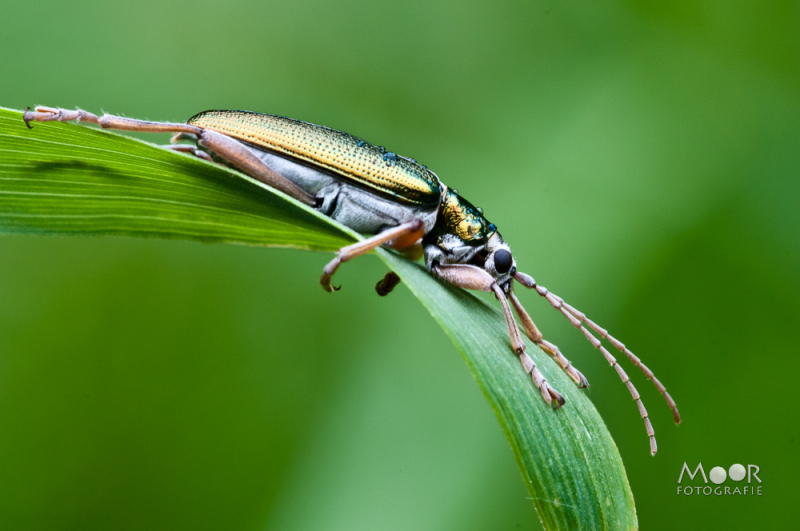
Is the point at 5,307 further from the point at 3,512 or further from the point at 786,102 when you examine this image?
the point at 786,102

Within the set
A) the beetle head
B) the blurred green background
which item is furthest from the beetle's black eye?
the blurred green background

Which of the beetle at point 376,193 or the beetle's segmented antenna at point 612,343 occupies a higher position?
the beetle at point 376,193

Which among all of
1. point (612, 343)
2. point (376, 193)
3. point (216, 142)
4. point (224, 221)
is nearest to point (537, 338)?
point (612, 343)

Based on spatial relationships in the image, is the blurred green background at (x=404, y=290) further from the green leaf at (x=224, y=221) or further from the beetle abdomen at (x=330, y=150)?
the green leaf at (x=224, y=221)

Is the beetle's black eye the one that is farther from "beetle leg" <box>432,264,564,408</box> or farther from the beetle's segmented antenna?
"beetle leg" <box>432,264,564,408</box>

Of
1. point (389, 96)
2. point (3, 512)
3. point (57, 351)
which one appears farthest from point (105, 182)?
point (389, 96)

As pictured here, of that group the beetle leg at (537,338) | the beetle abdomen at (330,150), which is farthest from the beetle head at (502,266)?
the beetle abdomen at (330,150)

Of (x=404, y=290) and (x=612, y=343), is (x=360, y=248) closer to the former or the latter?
(x=612, y=343)
